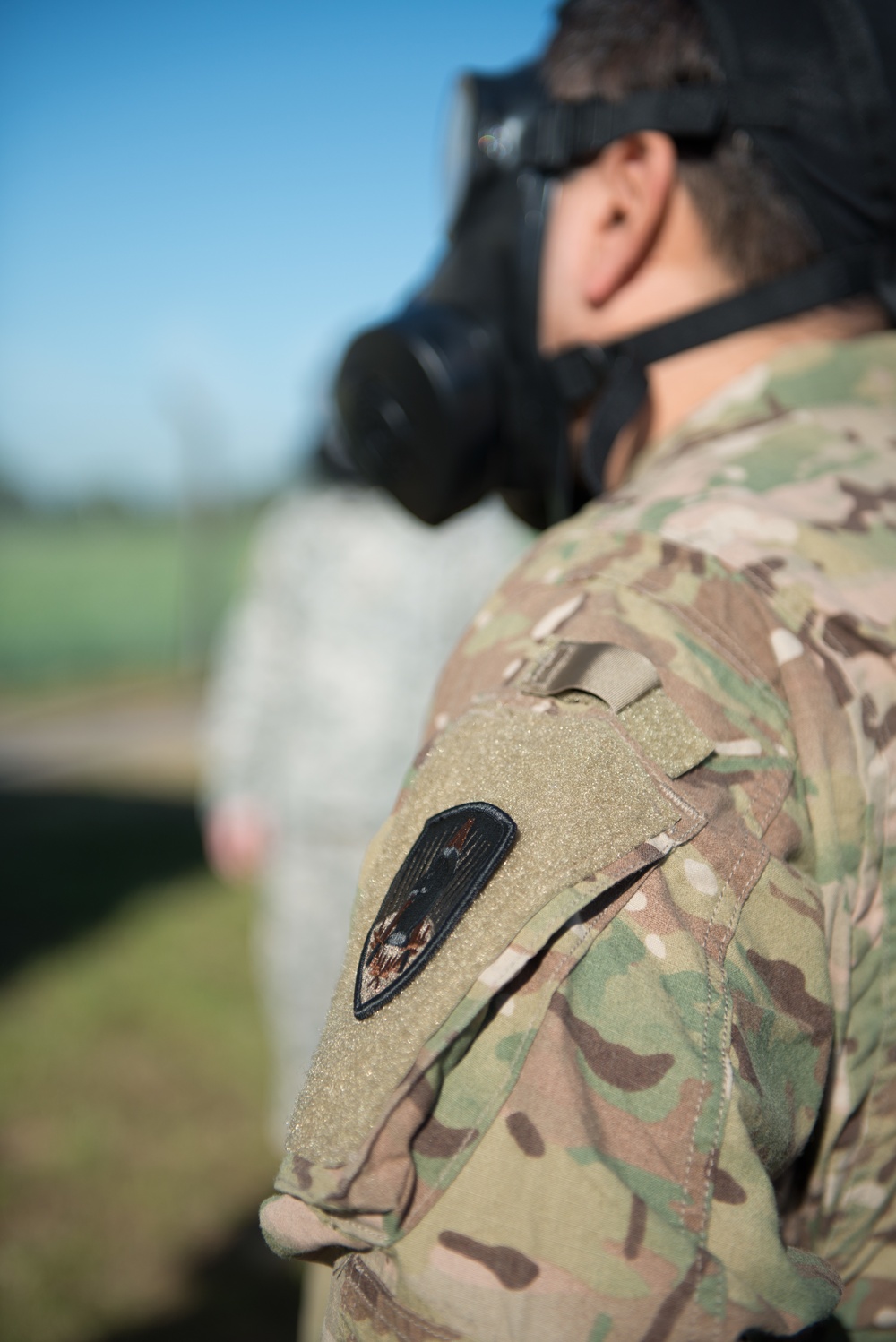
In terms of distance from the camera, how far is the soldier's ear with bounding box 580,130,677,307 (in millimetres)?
1205

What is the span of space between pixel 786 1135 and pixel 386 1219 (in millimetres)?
294

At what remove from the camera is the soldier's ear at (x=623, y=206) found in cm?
121

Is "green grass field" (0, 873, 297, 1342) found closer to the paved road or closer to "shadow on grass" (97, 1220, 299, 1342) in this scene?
"shadow on grass" (97, 1220, 299, 1342)

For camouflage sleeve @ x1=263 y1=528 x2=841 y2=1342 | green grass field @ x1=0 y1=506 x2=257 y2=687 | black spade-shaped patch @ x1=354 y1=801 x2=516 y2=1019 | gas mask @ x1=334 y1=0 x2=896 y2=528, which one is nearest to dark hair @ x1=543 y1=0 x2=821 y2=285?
gas mask @ x1=334 y1=0 x2=896 y2=528

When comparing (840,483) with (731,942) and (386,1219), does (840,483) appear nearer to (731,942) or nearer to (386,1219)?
(731,942)

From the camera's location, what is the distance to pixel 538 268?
4.33ft

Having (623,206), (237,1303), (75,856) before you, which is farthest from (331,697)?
(75,856)

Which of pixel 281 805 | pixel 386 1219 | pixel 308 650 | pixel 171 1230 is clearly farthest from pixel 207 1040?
pixel 386 1219

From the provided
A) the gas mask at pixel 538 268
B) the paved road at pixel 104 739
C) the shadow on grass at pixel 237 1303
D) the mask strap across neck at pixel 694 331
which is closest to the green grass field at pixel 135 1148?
the shadow on grass at pixel 237 1303

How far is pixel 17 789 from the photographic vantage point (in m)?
9.10

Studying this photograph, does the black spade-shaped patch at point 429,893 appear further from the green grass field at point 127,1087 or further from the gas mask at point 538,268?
the green grass field at point 127,1087

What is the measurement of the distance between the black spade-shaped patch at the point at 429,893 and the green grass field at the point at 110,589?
44.6 ft

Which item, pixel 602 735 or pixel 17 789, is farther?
pixel 17 789

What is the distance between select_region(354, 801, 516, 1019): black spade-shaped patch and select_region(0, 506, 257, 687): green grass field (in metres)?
13.6
